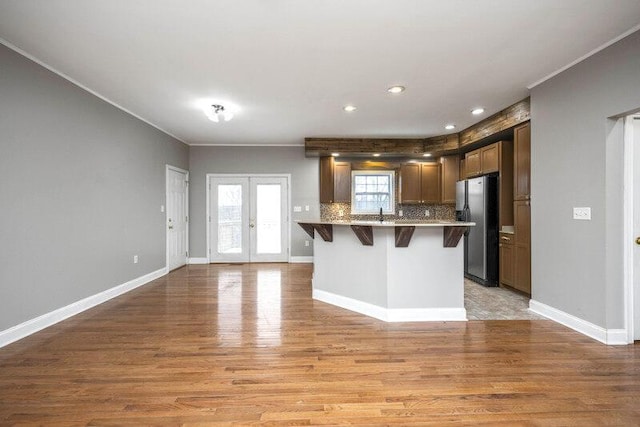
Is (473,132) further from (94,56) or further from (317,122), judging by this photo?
(94,56)

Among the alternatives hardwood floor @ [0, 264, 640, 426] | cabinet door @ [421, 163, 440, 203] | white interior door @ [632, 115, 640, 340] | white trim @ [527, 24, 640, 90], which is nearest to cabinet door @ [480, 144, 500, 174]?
white trim @ [527, 24, 640, 90]

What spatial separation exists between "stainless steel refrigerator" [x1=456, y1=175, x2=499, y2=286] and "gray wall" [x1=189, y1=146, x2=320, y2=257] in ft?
10.5

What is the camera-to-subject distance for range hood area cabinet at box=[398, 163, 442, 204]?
21.9ft

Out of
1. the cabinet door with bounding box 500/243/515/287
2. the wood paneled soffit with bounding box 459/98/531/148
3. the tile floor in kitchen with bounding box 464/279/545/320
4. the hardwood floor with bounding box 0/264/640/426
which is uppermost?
the wood paneled soffit with bounding box 459/98/531/148

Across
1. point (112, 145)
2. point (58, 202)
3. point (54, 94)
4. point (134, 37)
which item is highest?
point (134, 37)

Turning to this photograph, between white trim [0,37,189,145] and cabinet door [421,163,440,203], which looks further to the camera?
cabinet door [421,163,440,203]

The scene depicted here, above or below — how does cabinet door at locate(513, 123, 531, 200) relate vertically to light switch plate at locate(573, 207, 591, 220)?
above

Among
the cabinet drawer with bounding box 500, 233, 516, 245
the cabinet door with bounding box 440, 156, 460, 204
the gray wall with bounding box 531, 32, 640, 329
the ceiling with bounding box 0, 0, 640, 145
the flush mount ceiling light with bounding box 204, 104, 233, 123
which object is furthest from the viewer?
the cabinet door with bounding box 440, 156, 460, 204

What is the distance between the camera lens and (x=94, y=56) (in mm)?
2951

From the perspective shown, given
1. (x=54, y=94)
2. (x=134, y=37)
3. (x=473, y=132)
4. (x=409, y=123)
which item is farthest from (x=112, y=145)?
(x=473, y=132)

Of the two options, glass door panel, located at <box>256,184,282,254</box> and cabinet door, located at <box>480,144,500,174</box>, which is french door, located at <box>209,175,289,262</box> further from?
cabinet door, located at <box>480,144,500,174</box>

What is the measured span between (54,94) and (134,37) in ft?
4.55

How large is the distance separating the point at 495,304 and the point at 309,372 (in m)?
2.75

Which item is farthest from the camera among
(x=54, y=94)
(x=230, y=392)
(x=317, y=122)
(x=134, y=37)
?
(x=317, y=122)
